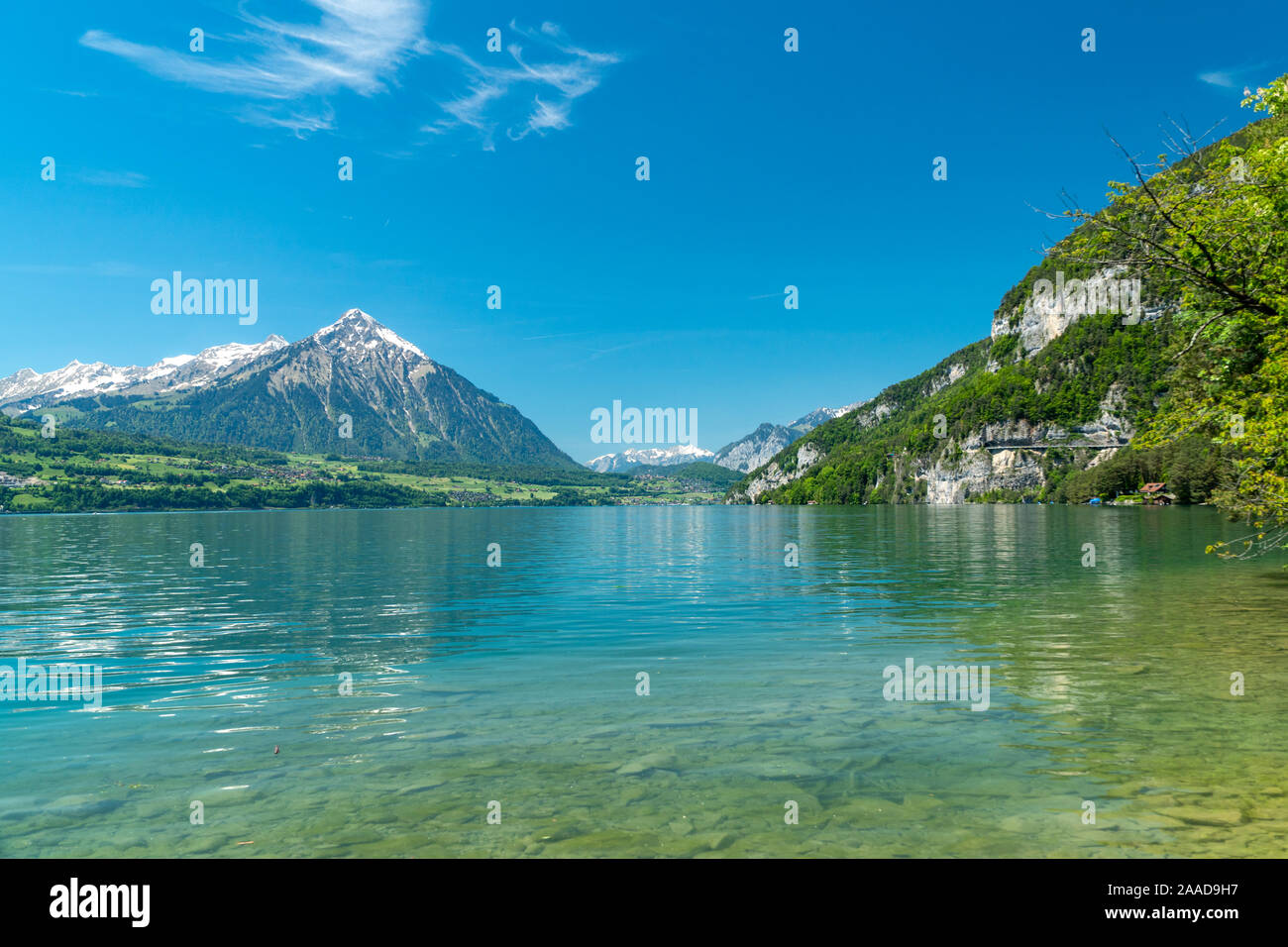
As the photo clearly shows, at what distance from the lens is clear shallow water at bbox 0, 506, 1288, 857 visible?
10.5 m

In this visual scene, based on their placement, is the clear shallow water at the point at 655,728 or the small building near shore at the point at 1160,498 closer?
the clear shallow water at the point at 655,728

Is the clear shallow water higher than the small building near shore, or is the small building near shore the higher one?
the small building near shore

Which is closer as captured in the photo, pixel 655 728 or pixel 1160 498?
pixel 655 728

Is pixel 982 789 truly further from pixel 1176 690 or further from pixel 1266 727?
pixel 1176 690

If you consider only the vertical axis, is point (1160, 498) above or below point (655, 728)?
above

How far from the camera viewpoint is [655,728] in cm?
1585

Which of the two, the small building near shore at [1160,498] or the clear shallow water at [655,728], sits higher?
the small building near shore at [1160,498]

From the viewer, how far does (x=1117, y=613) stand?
102ft

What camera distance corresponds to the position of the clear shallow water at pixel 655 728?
34.4 ft

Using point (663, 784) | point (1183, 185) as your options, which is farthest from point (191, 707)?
point (1183, 185)

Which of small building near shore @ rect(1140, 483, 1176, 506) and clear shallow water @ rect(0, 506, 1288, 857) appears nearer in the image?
clear shallow water @ rect(0, 506, 1288, 857)

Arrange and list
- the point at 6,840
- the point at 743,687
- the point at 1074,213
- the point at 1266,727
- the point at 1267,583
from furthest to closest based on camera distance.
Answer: the point at 1267,583 → the point at 743,687 → the point at 1074,213 → the point at 1266,727 → the point at 6,840

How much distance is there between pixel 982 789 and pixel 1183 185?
16507 mm
